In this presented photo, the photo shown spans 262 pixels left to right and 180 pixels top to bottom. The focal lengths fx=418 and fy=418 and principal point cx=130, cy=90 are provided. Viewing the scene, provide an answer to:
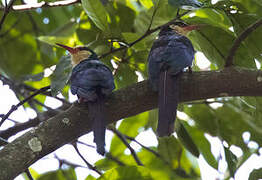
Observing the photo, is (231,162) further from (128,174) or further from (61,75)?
(61,75)

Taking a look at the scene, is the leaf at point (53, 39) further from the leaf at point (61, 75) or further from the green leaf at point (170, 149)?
the green leaf at point (170, 149)

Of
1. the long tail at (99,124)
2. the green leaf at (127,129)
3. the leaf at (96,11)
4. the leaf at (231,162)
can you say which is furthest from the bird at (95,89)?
the green leaf at (127,129)

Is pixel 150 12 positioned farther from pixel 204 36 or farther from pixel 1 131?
pixel 1 131

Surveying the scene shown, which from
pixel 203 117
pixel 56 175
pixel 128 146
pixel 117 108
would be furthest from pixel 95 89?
pixel 203 117

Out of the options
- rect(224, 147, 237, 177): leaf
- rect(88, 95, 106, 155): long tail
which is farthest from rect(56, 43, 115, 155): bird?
rect(224, 147, 237, 177): leaf

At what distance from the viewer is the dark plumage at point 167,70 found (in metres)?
2.44

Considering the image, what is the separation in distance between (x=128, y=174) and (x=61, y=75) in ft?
2.52

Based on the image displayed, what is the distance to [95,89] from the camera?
265cm

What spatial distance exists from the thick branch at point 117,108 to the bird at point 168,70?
60 mm

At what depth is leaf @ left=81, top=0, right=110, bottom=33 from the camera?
2.77 meters

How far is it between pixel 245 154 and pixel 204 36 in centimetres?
132

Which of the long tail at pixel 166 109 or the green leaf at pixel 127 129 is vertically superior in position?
the long tail at pixel 166 109

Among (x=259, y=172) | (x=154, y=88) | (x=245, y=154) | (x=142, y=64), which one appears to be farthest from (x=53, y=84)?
(x=245, y=154)

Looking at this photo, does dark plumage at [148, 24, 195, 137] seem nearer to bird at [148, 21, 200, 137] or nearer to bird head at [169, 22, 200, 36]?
bird at [148, 21, 200, 137]
